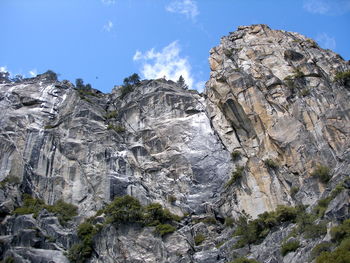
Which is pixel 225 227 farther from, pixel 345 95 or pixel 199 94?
pixel 199 94

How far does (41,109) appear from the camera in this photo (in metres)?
60.8

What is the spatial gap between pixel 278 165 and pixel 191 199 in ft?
31.9

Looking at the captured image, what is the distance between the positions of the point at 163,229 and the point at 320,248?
1630 cm

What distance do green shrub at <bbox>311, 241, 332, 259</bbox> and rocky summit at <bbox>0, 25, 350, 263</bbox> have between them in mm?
76

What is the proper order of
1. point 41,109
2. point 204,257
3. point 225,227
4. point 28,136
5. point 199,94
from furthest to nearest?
point 199,94, point 41,109, point 28,136, point 225,227, point 204,257

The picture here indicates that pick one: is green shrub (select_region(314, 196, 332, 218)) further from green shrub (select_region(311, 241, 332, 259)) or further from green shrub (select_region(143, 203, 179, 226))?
green shrub (select_region(143, 203, 179, 226))

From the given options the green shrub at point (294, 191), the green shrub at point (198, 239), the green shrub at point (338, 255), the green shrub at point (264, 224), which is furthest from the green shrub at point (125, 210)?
the green shrub at point (338, 255)

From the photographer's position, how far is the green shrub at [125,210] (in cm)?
4231

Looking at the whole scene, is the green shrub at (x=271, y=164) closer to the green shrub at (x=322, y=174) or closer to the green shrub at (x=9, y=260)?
the green shrub at (x=322, y=174)

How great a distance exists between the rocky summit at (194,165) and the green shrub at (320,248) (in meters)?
0.08

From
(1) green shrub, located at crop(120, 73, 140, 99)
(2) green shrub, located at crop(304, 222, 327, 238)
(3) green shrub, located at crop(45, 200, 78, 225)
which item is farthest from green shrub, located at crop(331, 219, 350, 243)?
(1) green shrub, located at crop(120, 73, 140, 99)

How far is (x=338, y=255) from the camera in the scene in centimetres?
2672

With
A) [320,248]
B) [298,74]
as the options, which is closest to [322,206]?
[320,248]

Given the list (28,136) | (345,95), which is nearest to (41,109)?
(28,136)
